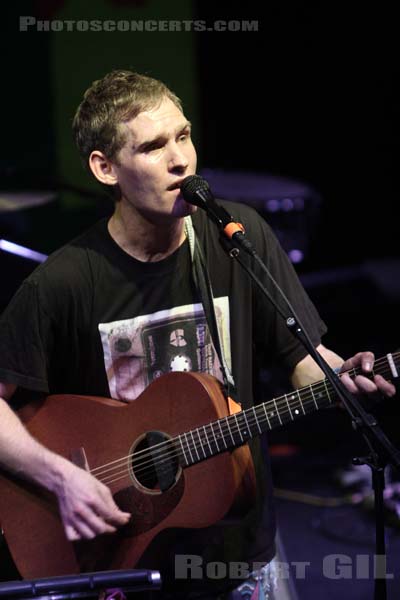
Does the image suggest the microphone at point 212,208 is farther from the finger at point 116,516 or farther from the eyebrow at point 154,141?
the finger at point 116,516

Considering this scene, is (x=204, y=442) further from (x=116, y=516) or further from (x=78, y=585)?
(x=78, y=585)

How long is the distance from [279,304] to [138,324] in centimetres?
48

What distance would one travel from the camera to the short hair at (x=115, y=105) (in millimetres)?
3141

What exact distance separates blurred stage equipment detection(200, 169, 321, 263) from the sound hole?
324 cm

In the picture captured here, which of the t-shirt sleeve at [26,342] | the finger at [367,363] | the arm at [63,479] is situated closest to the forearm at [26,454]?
the arm at [63,479]

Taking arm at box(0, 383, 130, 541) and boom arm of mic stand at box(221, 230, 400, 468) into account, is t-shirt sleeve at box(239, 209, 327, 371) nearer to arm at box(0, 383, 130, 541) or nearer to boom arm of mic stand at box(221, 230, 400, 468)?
boom arm of mic stand at box(221, 230, 400, 468)

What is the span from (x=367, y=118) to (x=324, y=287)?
1656 millimetres

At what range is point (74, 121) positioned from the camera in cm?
336

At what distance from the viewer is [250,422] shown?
115 inches

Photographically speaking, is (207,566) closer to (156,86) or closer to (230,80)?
(156,86)

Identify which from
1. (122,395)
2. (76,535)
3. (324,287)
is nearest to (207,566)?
(76,535)

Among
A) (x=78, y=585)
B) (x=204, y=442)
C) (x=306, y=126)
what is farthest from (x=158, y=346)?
(x=306, y=126)

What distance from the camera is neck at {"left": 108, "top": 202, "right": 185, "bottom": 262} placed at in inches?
125

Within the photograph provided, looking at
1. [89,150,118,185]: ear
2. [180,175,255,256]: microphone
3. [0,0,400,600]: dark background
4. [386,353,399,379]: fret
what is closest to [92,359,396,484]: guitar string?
[386,353,399,379]: fret
